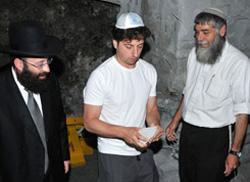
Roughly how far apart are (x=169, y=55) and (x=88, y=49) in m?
1.75

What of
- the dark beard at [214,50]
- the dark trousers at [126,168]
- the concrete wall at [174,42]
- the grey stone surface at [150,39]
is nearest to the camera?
the dark trousers at [126,168]

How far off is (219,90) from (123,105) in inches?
37.0

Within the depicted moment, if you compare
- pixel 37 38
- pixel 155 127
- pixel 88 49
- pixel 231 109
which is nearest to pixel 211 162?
pixel 231 109

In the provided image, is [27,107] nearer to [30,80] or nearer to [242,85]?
[30,80]

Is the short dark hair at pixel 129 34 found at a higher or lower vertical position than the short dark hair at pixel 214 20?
lower

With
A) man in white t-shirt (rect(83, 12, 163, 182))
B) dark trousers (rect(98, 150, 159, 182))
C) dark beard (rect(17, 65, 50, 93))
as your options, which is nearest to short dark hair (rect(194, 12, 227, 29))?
man in white t-shirt (rect(83, 12, 163, 182))

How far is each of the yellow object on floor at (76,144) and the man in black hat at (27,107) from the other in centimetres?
217

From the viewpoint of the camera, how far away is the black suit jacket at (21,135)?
3.31 m

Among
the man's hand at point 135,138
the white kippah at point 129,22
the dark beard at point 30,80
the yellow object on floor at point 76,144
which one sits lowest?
the yellow object on floor at point 76,144

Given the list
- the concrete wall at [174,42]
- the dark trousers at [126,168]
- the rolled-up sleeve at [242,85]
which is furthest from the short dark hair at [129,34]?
the concrete wall at [174,42]

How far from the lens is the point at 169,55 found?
4.94 m

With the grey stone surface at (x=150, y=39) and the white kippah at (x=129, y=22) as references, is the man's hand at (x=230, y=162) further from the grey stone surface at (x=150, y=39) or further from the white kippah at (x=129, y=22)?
the white kippah at (x=129, y=22)

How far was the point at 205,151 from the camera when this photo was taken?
4137 millimetres

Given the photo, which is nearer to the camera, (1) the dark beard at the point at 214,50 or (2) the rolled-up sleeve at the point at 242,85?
(2) the rolled-up sleeve at the point at 242,85
